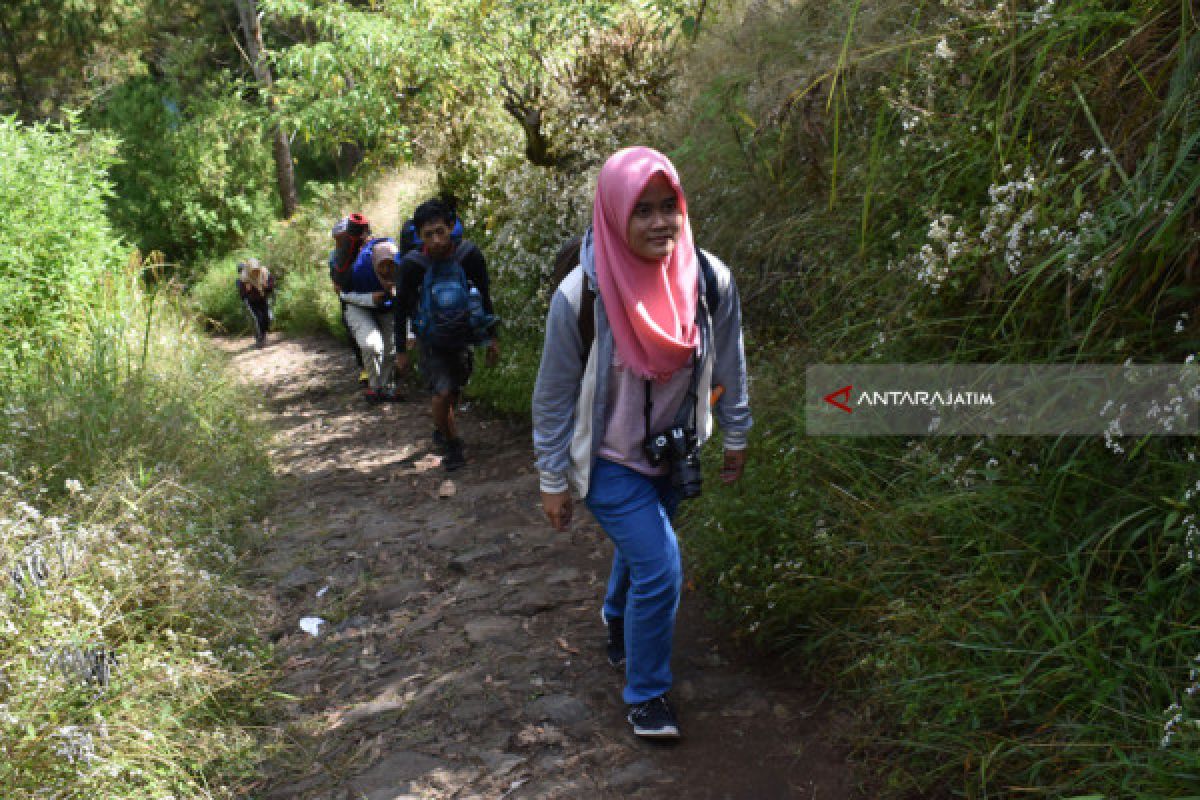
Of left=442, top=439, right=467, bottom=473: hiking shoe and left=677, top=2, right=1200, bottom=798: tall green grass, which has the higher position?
left=677, top=2, right=1200, bottom=798: tall green grass

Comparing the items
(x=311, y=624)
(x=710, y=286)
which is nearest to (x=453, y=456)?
(x=311, y=624)

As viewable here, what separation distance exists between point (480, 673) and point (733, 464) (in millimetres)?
1525

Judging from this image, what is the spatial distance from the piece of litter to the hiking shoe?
2.38m

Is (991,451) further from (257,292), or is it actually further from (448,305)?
(257,292)

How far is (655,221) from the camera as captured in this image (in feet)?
9.28

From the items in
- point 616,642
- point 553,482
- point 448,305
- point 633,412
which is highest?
point 633,412

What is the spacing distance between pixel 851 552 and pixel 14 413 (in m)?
5.00

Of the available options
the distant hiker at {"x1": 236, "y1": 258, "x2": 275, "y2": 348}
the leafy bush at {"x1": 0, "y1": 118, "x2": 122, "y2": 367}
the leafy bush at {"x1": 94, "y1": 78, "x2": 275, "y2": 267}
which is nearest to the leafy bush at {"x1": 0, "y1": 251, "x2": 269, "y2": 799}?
the leafy bush at {"x1": 0, "y1": 118, "x2": 122, "y2": 367}

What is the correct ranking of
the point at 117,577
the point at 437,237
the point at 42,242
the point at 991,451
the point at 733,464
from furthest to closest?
the point at 42,242 < the point at 437,237 < the point at 117,577 < the point at 733,464 < the point at 991,451

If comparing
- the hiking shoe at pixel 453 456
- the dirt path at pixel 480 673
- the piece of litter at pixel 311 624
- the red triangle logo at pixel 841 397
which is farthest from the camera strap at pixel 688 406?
the hiking shoe at pixel 453 456

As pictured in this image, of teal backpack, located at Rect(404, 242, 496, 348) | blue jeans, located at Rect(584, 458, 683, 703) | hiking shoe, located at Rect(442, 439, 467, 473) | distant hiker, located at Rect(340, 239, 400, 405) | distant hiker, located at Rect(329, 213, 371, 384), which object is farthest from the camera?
distant hiker, located at Rect(329, 213, 371, 384)

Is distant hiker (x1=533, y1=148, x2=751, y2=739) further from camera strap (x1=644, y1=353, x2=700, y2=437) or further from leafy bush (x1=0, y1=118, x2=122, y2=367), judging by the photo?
leafy bush (x1=0, y1=118, x2=122, y2=367)

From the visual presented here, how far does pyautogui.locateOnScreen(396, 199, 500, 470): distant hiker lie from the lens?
20.1 ft

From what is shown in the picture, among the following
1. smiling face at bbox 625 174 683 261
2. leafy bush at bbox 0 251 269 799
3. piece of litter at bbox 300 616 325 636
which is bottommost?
piece of litter at bbox 300 616 325 636
